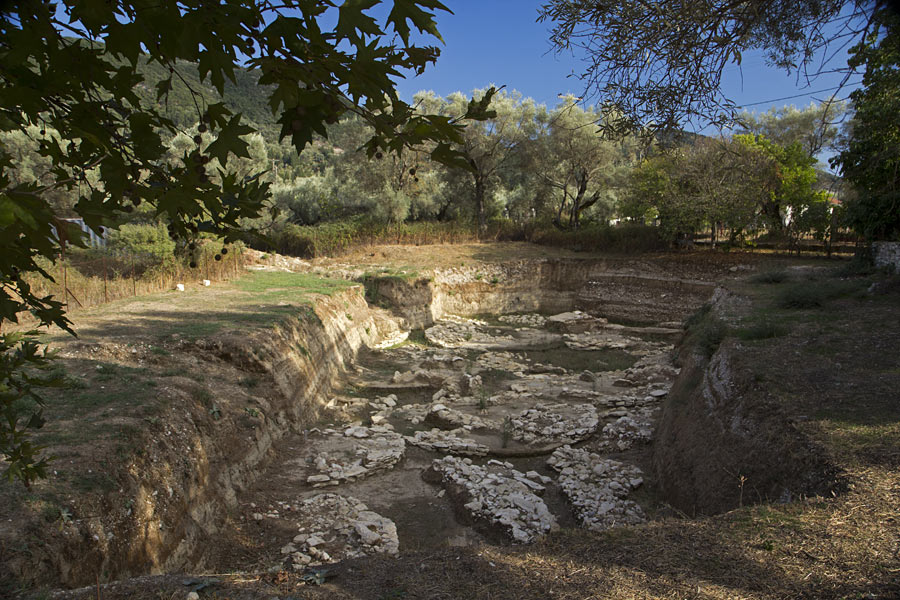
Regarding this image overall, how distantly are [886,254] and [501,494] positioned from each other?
1555cm

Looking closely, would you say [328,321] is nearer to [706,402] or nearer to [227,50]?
[706,402]

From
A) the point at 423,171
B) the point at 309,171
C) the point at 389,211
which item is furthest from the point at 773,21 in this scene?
the point at 309,171

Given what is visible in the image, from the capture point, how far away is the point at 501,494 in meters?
7.55

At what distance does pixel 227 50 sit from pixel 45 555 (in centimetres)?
427

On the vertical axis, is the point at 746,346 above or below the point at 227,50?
below

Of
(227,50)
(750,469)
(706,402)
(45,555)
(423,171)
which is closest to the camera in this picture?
(227,50)

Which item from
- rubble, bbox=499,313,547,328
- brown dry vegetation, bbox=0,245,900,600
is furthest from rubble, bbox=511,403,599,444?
rubble, bbox=499,313,547,328

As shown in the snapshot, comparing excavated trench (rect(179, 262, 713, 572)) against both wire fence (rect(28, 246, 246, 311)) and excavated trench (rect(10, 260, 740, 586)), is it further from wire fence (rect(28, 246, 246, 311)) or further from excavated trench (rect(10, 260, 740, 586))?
wire fence (rect(28, 246, 246, 311))

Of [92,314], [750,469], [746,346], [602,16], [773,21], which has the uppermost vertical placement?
[602,16]

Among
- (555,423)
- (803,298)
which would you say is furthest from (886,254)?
(555,423)

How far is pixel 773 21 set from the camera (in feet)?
15.3

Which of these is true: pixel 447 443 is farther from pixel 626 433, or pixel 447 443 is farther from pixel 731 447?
pixel 731 447

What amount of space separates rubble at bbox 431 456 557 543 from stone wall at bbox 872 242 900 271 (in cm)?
1375

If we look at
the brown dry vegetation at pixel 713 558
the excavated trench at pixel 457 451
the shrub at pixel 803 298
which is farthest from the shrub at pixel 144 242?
the shrub at pixel 803 298
